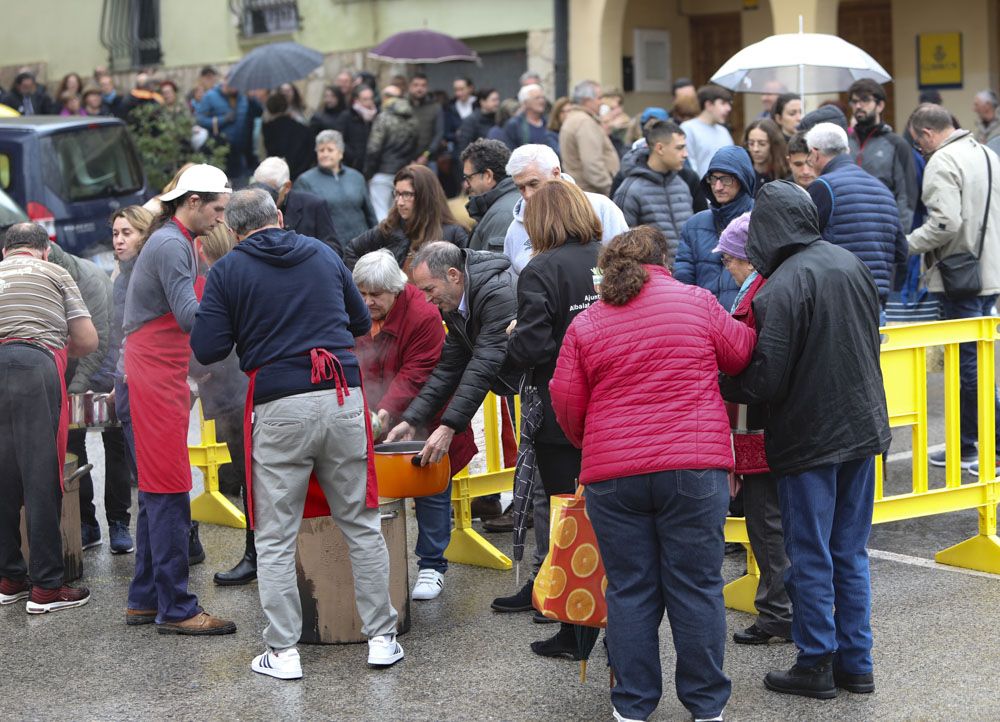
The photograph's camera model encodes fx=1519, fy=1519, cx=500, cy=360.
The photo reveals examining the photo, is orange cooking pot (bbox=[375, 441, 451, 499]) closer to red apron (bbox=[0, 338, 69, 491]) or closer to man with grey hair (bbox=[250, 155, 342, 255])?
red apron (bbox=[0, 338, 69, 491])

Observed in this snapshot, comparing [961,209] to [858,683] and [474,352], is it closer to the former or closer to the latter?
[474,352]

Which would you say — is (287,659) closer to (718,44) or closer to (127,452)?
(127,452)

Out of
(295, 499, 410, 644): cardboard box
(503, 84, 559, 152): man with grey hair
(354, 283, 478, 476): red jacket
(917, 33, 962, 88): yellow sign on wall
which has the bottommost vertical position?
(295, 499, 410, 644): cardboard box

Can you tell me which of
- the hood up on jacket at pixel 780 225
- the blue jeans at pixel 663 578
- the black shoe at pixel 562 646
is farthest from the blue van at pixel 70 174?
the blue jeans at pixel 663 578

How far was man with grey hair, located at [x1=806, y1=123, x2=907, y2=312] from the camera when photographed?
313 inches

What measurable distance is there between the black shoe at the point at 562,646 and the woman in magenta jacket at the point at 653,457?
2.85 feet

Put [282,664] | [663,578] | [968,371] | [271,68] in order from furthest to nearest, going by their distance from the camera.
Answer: [271,68] → [968,371] → [282,664] → [663,578]

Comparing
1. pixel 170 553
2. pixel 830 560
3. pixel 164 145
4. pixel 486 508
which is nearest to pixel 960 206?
pixel 486 508

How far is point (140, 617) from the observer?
6848 mm

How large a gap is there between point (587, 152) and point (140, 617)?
6.63 metres

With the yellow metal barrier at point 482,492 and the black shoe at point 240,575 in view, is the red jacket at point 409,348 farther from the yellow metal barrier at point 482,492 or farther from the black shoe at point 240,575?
the black shoe at point 240,575

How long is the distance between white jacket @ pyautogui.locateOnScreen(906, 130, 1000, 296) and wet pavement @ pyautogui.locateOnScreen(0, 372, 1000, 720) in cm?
237

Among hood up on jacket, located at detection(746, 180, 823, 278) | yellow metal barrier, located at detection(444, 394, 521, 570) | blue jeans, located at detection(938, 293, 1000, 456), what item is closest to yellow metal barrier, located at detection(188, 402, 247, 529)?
yellow metal barrier, located at detection(444, 394, 521, 570)

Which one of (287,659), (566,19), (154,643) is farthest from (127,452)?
(566,19)
